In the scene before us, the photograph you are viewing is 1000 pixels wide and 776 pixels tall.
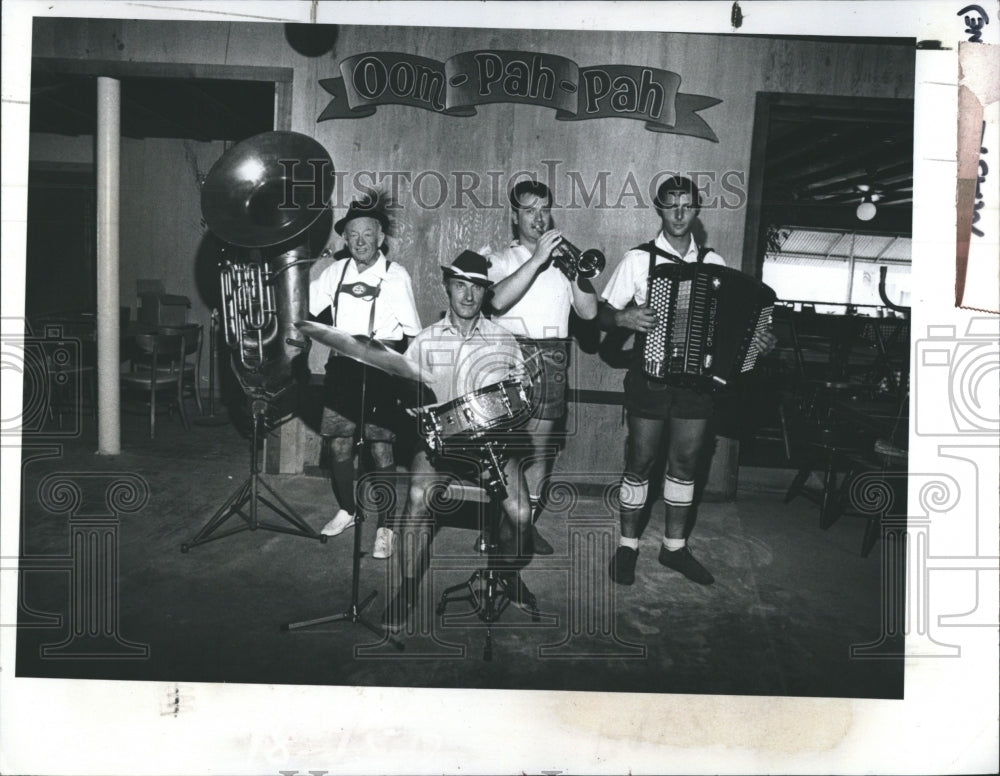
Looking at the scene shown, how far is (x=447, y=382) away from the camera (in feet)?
11.4

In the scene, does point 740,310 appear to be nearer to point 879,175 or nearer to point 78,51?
point 879,175

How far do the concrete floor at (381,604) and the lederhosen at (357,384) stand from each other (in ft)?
2.03

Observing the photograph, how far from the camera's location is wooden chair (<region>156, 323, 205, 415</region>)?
4.30 meters

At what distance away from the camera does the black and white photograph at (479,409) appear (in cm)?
320

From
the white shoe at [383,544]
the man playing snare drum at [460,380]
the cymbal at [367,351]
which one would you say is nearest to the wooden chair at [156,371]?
the cymbal at [367,351]

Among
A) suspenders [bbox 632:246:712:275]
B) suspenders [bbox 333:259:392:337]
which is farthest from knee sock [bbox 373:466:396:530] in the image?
suspenders [bbox 632:246:712:275]

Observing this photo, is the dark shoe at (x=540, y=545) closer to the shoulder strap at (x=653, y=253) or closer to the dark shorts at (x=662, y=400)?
the dark shorts at (x=662, y=400)

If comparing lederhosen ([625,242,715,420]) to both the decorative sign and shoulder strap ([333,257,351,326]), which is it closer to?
the decorative sign

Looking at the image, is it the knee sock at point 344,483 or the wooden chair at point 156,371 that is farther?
the wooden chair at point 156,371

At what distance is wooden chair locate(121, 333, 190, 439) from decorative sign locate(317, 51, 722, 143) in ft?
6.12

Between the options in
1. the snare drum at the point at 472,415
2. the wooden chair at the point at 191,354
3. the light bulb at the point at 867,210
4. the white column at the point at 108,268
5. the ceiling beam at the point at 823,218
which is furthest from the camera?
the ceiling beam at the point at 823,218

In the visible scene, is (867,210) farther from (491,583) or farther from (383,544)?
(383,544)

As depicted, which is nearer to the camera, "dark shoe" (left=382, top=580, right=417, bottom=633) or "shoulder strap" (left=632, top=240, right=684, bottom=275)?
"dark shoe" (left=382, top=580, right=417, bottom=633)

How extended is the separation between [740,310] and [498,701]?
2.29 metres
